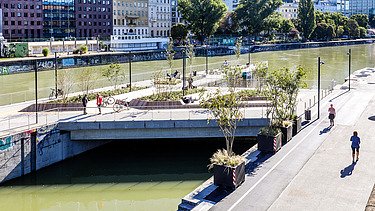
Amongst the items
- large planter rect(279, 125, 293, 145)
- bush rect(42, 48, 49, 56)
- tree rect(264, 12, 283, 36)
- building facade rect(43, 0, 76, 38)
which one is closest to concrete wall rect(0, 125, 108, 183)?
large planter rect(279, 125, 293, 145)

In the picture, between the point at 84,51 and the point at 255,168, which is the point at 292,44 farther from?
the point at 255,168

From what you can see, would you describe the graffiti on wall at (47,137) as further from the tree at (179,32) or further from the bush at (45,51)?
the tree at (179,32)

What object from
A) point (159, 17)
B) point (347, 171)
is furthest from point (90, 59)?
point (347, 171)

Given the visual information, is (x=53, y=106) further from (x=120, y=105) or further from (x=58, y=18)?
(x=58, y=18)

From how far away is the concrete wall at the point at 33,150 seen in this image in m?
28.2

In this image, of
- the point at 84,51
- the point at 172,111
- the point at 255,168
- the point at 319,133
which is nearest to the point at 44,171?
the point at 172,111

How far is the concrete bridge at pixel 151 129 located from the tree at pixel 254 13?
134m

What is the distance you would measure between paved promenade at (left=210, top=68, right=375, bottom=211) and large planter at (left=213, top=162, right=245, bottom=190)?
0.35 metres

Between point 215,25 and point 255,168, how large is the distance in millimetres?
126473

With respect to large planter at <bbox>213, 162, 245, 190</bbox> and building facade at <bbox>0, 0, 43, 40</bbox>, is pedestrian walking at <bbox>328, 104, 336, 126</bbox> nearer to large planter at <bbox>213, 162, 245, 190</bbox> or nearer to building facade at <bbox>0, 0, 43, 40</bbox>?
large planter at <bbox>213, 162, 245, 190</bbox>

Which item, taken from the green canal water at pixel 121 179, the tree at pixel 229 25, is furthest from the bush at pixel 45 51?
the tree at pixel 229 25

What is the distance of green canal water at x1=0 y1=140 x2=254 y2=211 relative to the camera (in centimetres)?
2642

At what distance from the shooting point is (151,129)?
32.8 m

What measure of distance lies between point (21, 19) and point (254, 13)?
6977cm
